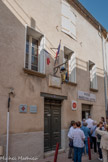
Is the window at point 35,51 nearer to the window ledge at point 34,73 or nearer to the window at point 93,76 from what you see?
the window ledge at point 34,73

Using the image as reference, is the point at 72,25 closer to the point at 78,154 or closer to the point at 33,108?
the point at 33,108

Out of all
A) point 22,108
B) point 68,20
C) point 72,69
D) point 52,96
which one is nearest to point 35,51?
point 52,96

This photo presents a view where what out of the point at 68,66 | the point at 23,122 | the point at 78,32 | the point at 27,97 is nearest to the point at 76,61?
the point at 68,66

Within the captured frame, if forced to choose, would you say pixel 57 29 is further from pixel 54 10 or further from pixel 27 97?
pixel 27 97

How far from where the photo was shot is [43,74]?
7.47 meters

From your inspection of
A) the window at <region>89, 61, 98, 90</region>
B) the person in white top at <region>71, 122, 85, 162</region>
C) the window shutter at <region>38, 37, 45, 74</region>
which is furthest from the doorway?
the person in white top at <region>71, 122, 85, 162</region>

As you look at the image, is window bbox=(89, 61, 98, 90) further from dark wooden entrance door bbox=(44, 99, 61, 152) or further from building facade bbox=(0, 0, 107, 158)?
dark wooden entrance door bbox=(44, 99, 61, 152)

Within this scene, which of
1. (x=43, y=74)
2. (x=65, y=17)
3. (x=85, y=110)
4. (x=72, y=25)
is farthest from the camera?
(x=85, y=110)

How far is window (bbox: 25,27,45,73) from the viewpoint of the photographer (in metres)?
7.54

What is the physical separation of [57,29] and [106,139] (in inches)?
236

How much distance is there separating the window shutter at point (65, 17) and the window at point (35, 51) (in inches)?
80.1

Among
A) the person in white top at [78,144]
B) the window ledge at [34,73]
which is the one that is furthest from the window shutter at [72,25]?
the person in white top at [78,144]

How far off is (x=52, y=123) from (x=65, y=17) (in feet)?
19.5

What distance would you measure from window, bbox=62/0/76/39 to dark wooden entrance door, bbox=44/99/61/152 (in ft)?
13.5
